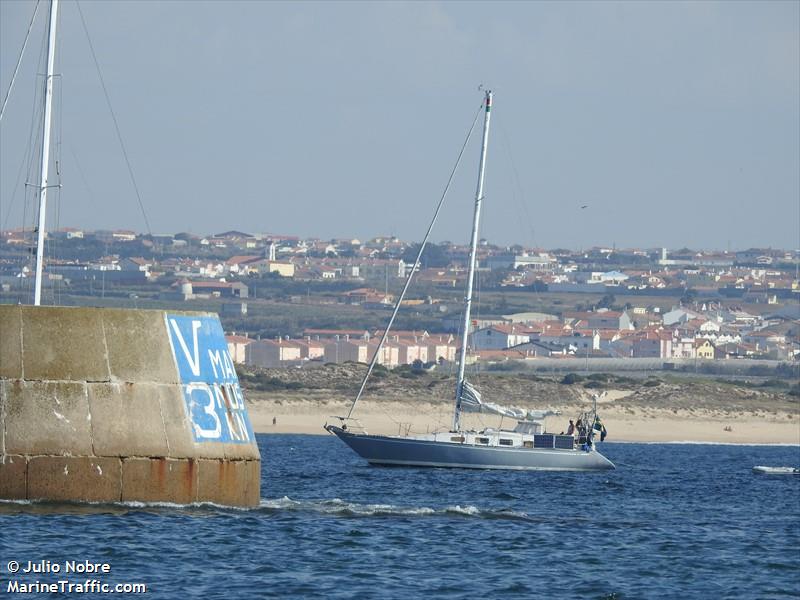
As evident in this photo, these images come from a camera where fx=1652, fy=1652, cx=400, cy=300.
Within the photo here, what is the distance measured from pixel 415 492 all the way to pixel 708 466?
74.4 ft

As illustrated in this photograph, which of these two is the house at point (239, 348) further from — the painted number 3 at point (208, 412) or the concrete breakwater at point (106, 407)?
the concrete breakwater at point (106, 407)

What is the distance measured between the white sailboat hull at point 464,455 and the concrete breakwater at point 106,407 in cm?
2842

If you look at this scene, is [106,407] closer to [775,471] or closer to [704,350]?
[775,471]

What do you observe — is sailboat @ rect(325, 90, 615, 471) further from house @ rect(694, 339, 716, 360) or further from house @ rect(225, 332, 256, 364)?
house @ rect(694, 339, 716, 360)

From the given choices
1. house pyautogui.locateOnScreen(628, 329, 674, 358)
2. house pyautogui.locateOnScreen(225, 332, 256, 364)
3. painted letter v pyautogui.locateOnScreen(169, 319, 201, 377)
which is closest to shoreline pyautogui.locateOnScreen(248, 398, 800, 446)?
house pyautogui.locateOnScreen(225, 332, 256, 364)

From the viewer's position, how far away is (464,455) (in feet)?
168

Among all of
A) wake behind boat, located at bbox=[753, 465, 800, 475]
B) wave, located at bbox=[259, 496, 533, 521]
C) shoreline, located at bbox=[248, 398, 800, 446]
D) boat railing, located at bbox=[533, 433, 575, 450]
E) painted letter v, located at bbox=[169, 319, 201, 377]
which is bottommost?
shoreline, located at bbox=[248, 398, 800, 446]

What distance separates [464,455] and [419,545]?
2625 cm

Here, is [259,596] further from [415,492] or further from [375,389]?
[375,389]

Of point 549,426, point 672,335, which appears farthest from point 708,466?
point 672,335

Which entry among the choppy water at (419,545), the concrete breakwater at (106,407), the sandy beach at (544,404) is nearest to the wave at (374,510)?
the choppy water at (419,545)

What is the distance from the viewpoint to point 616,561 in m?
25.2

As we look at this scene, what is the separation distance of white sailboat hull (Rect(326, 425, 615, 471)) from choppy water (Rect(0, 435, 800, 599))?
11.9m

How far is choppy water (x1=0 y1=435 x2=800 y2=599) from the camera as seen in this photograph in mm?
21141
